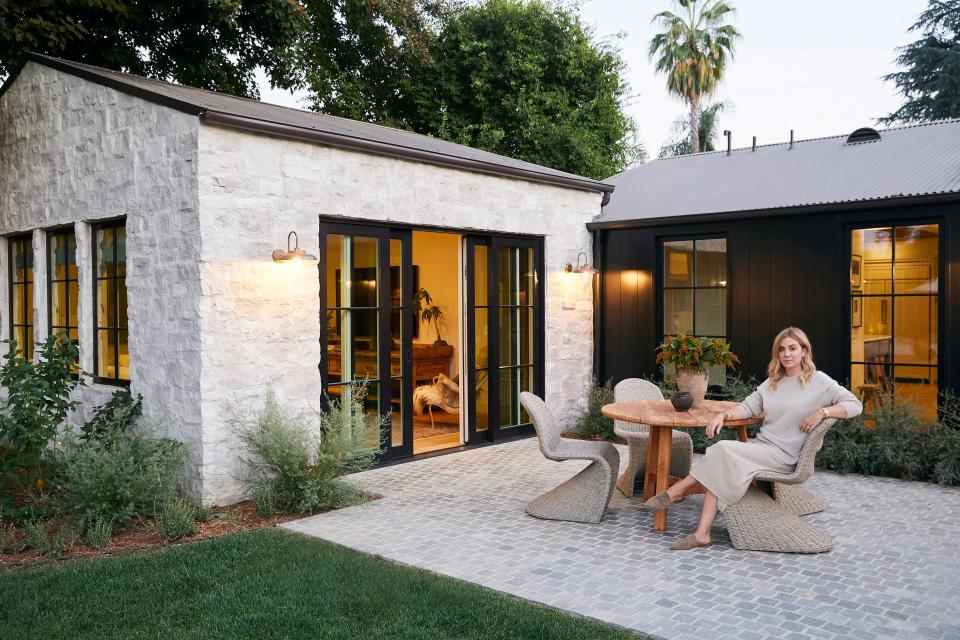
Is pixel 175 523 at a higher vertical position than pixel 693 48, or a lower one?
lower

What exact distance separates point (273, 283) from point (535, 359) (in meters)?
3.43

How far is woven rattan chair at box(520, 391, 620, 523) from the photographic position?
205 inches

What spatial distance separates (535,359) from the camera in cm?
849

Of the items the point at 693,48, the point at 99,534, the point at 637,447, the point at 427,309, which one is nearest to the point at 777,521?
the point at 637,447

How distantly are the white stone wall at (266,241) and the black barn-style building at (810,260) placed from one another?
264cm

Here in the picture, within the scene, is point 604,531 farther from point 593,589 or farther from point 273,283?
point 273,283

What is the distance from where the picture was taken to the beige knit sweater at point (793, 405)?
4.69m

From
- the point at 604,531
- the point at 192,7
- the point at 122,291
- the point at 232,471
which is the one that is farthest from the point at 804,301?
the point at 192,7

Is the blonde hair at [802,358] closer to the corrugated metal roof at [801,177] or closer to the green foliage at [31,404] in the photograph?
the corrugated metal roof at [801,177]

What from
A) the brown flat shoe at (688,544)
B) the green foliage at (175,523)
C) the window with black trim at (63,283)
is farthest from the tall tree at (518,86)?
the brown flat shoe at (688,544)

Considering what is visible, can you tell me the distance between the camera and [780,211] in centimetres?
771

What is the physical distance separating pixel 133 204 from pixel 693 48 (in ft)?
64.5

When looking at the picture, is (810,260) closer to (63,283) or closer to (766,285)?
(766,285)

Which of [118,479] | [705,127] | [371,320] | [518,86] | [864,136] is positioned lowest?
[118,479]
